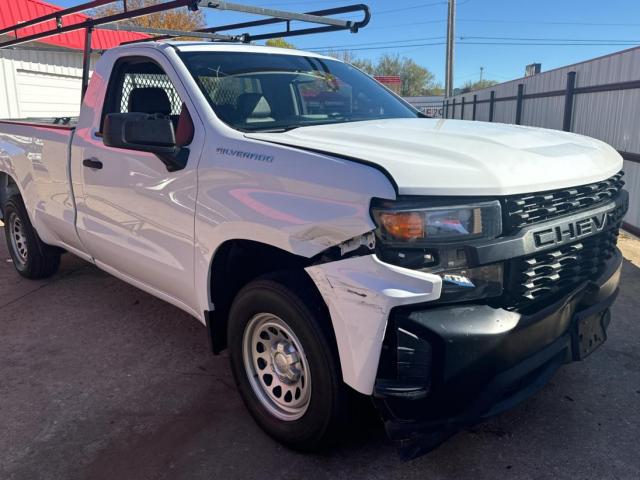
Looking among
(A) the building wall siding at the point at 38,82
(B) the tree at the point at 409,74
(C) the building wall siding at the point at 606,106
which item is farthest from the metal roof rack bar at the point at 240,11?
(B) the tree at the point at 409,74

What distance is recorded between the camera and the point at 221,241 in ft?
9.42

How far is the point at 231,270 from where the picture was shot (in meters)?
3.08

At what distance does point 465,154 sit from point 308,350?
106cm

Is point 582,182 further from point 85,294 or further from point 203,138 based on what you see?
point 85,294

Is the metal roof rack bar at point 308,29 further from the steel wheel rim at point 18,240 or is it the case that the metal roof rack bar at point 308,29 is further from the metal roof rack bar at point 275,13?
the steel wheel rim at point 18,240

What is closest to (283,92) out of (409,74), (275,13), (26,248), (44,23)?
(275,13)

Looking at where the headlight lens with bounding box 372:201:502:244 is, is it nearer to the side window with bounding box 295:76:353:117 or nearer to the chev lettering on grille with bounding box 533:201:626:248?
the chev lettering on grille with bounding box 533:201:626:248

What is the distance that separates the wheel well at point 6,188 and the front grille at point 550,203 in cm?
480

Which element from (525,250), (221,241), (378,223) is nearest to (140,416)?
(221,241)

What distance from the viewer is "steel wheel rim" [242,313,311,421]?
9.08 ft

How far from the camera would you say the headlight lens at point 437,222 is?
2.15 m

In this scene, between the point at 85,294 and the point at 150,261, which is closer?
the point at 150,261

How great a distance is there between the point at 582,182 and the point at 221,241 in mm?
1708

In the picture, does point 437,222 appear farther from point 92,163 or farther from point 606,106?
point 606,106
